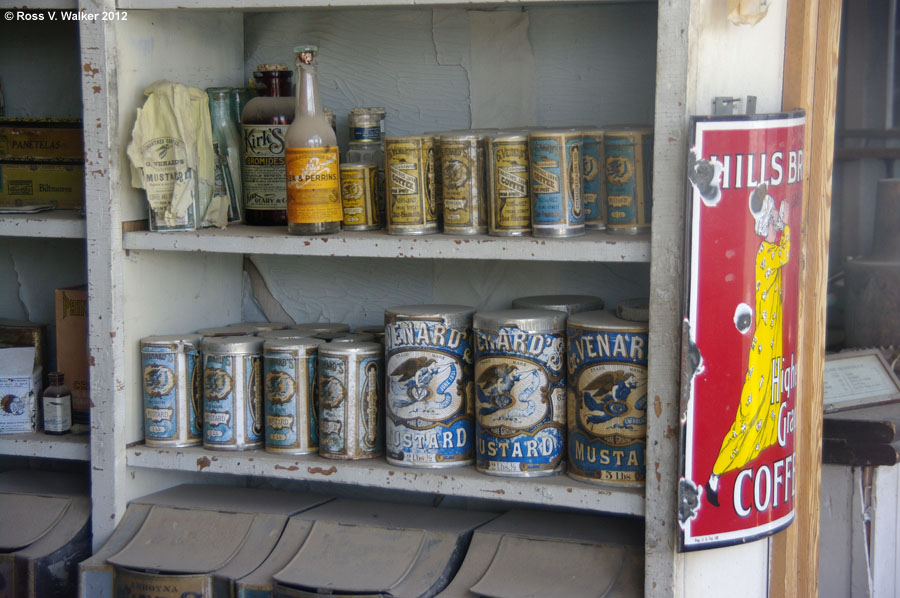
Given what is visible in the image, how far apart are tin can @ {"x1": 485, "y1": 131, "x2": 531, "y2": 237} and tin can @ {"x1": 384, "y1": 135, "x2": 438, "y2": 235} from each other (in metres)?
0.11

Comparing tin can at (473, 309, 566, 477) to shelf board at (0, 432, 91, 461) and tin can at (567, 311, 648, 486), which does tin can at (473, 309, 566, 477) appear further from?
shelf board at (0, 432, 91, 461)

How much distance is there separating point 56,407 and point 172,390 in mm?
245

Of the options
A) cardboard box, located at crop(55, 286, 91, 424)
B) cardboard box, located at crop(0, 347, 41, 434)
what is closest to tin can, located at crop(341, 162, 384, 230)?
cardboard box, located at crop(55, 286, 91, 424)

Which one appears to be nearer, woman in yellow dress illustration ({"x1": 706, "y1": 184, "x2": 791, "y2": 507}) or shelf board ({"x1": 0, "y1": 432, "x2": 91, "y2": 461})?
woman in yellow dress illustration ({"x1": 706, "y1": 184, "x2": 791, "y2": 507})

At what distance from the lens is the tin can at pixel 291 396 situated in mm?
1601

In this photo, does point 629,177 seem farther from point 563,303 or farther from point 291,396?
point 291,396

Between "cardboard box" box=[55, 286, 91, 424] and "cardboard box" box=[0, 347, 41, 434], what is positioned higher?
"cardboard box" box=[55, 286, 91, 424]

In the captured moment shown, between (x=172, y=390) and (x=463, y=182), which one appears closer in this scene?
(x=463, y=182)

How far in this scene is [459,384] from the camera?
59.9 inches

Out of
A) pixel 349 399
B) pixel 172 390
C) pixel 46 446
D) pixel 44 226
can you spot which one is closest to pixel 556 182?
pixel 349 399

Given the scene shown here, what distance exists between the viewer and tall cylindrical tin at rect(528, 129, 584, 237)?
142 cm

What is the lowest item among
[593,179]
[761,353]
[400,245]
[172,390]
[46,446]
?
[46,446]

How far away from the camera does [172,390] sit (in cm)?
166

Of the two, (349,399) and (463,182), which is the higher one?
(463,182)
